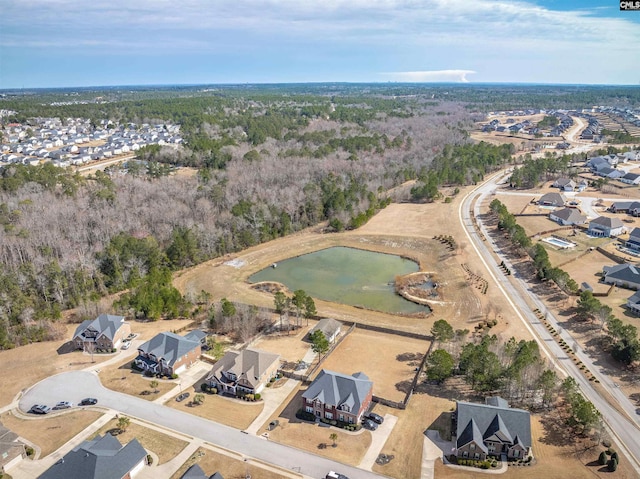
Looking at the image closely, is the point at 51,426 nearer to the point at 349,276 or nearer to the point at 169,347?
the point at 169,347

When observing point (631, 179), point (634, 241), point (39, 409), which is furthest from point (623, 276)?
point (39, 409)

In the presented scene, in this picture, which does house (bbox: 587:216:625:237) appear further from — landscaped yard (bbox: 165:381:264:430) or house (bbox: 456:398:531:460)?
landscaped yard (bbox: 165:381:264:430)

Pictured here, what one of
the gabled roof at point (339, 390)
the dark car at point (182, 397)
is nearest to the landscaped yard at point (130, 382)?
the dark car at point (182, 397)

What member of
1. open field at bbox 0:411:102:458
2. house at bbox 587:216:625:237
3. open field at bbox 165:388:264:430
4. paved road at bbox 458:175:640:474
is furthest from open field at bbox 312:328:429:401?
house at bbox 587:216:625:237

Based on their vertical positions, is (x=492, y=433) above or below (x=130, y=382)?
above

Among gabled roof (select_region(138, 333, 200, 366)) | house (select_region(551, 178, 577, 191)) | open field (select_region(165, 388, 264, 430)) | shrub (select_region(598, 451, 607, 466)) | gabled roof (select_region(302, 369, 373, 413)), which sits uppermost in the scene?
house (select_region(551, 178, 577, 191))
